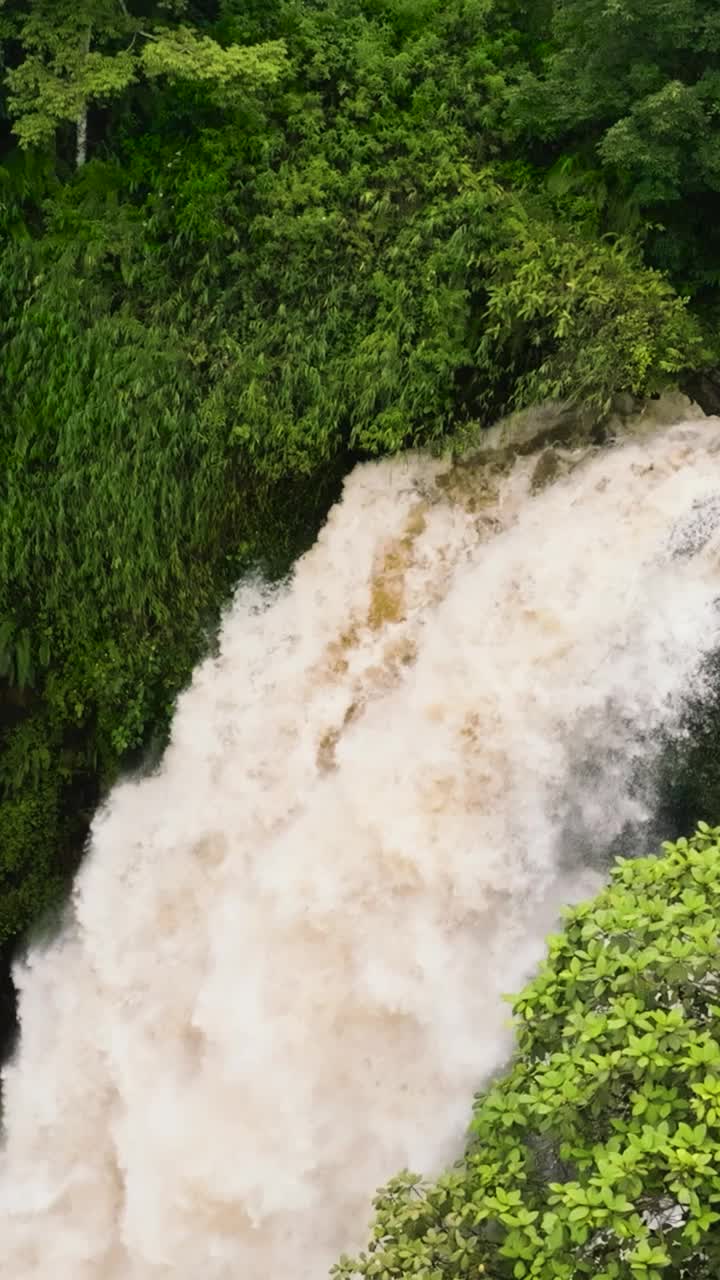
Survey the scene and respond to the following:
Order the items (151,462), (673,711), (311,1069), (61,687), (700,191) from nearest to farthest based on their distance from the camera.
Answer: (673,711) < (311,1069) < (700,191) < (151,462) < (61,687)

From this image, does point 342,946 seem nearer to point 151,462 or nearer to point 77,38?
point 151,462

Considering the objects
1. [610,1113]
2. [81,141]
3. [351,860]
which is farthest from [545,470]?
[81,141]

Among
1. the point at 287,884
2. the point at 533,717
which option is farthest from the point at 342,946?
the point at 533,717

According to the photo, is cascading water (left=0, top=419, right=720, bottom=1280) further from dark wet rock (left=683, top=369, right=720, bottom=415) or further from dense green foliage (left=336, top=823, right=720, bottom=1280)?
dense green foliage (left=336, top=823, right=720, bottom=1280)

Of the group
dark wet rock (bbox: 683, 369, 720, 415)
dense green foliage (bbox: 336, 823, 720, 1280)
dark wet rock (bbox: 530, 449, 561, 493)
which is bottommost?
dense green foliage (bbox: 336, 823, 720, 1280)

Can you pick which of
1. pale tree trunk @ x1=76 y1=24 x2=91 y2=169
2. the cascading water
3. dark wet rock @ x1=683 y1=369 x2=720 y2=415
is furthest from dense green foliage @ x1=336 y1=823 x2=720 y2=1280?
pale tree trunk @ x1=76 y1=24 x2=91 y2=169

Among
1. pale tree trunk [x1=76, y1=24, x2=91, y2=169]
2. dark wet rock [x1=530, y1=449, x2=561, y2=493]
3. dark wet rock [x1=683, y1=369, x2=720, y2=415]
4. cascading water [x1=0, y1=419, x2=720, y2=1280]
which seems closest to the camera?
cascading water [x1=0, y1=419, x2=720, y2=1280]

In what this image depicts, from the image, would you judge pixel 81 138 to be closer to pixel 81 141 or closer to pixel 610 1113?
pixel 81 141
